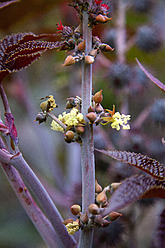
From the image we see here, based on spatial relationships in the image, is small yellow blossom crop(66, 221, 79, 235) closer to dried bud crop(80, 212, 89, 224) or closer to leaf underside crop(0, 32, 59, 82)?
dried bud crop(80, 212, 89, 224)

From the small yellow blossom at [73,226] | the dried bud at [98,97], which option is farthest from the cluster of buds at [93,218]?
the dried bud at [98,97]

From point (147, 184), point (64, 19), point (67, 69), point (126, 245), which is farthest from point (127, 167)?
point (64, 19)

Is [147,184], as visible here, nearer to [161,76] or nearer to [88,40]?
[88,40]

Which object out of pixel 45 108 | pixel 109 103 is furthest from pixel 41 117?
pixel 109 103

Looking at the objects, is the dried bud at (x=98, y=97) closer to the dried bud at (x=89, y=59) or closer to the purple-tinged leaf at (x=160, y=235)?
the dried bud at (x=89, y=59)

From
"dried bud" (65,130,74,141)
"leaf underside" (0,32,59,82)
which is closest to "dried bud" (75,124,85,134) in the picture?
"dried bud" (65,130,74,141)

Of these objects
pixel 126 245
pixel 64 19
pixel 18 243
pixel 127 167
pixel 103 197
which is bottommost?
pixel 18 243
